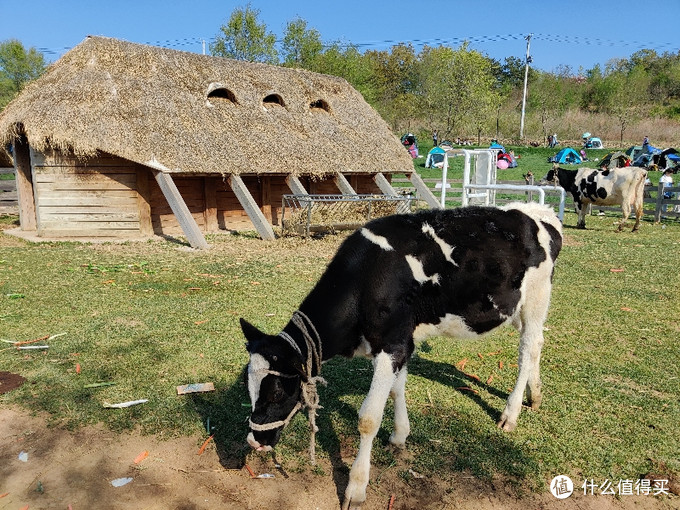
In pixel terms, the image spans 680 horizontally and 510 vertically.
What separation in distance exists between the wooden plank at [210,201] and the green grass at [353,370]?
6347 mm

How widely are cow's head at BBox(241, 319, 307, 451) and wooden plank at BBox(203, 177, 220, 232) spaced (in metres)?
13.9

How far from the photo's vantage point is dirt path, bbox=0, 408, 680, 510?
352 centimetres

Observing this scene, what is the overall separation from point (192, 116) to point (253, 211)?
4126mm

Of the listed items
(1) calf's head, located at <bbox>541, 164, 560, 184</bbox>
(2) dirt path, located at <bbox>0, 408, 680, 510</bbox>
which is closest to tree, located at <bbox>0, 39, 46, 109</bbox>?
(1) calf's head, located at <bbox>541, 164, 560, 184</bbox>

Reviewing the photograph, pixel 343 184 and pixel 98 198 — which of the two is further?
pixel 343 184

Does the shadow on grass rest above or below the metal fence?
below

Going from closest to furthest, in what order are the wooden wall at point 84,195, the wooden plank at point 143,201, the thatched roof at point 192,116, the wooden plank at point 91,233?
the thatched roof at point 192,116 → the wooden wall at point 84,195 → the wooden plank at point 91,233 → the wooden plank at point 143,201

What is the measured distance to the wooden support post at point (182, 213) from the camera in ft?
43.3

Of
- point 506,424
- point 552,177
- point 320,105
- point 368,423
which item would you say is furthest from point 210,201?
point 368,423

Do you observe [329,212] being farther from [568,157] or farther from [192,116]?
[568,157]

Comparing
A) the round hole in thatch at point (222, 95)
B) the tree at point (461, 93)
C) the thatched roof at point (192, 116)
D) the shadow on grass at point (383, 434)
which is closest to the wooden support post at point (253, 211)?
the thatched roof at point (192, 116)

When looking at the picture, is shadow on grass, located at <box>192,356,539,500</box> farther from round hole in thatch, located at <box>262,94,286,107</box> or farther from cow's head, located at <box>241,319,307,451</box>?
round hole in thatch, located at <box>262,94,286,107</box>

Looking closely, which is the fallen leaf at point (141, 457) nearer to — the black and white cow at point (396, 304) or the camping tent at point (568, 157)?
the black and white cow at point (396, 304)

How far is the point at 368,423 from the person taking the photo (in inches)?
137
